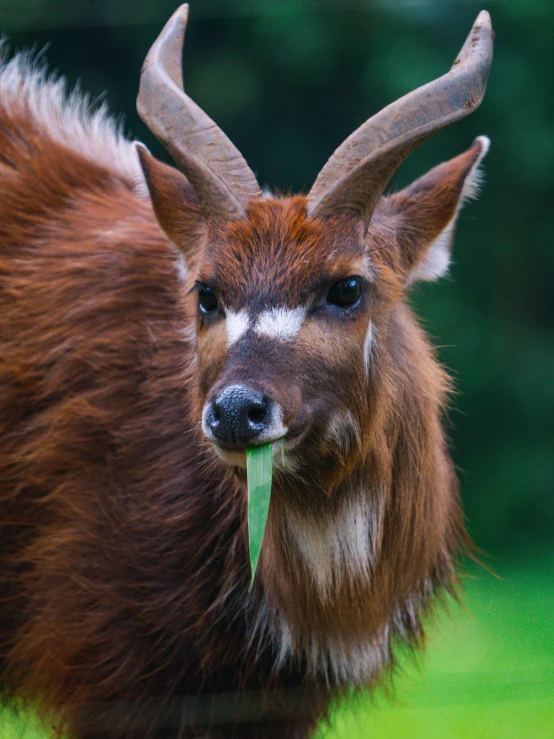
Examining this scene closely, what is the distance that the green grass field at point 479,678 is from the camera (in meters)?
4.61

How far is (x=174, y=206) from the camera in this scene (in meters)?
3.63

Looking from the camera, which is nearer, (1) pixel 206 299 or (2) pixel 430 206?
(1) pixel 206 299

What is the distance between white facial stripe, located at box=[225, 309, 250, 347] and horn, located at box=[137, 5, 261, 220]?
0.34m

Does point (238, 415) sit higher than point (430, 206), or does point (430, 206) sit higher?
point (430, 206)

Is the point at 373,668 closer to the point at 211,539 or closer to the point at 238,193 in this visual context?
the point at 211,539

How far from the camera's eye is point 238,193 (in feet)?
10.9

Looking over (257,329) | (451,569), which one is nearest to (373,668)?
(451,569)

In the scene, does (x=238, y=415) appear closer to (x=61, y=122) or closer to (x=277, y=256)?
(x=277, y=256)

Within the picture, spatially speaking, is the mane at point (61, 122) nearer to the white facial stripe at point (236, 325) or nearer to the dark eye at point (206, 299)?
the dark eye at point (206, 299)

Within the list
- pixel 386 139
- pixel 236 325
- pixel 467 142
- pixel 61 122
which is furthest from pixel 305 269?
pixel 467 142

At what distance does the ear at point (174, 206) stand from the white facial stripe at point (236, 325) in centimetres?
53

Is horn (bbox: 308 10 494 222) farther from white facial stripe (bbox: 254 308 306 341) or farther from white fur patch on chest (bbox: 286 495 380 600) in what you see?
white fur patch on chest (bbox: 286 495 380 600)

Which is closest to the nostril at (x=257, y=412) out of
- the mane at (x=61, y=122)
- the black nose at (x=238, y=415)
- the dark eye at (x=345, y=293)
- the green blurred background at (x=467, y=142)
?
the black nose at (x=238, y=415)

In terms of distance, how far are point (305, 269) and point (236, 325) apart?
0.82 ft
